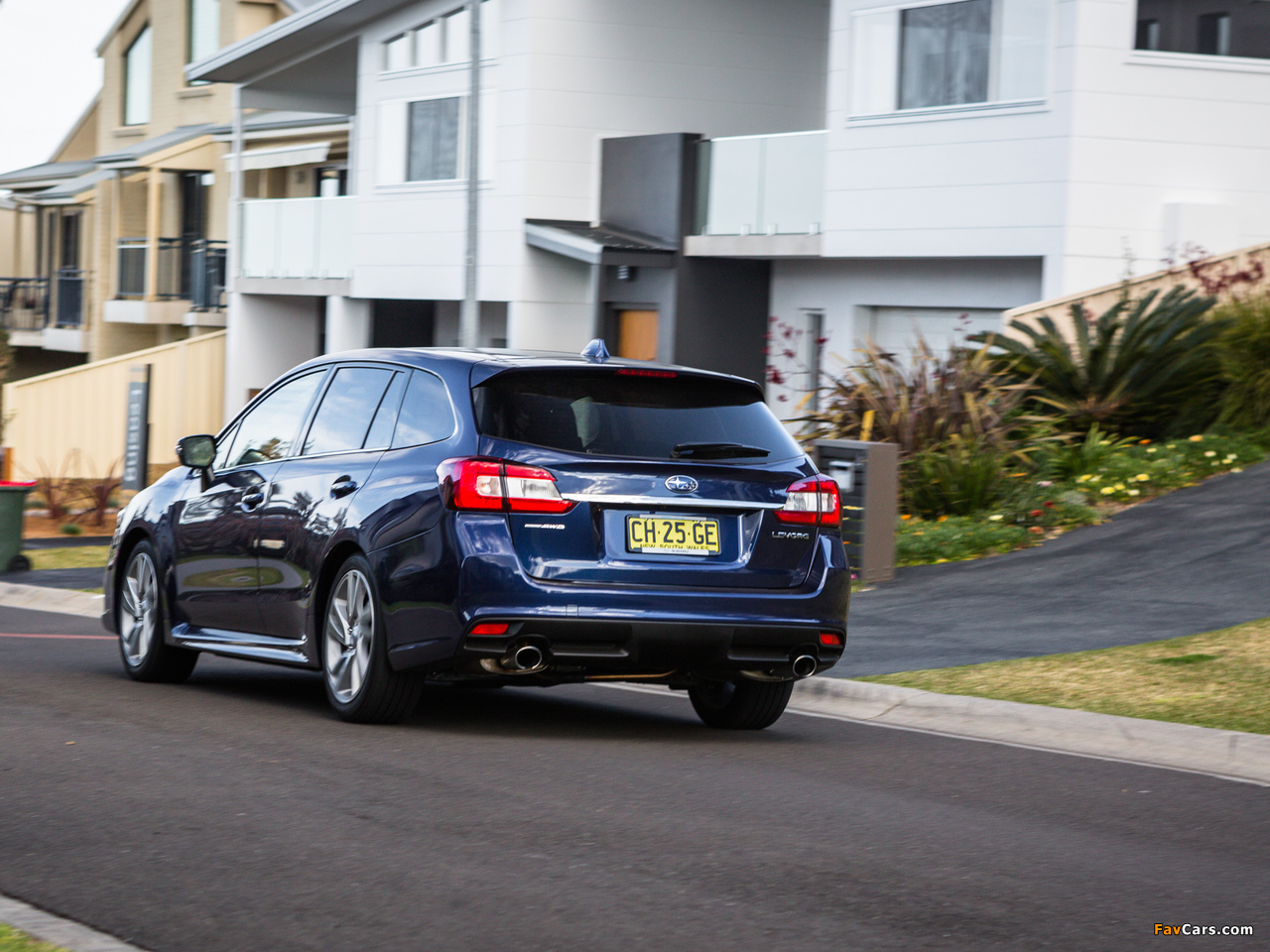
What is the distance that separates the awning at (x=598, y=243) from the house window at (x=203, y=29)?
15443mm

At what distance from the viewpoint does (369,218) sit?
98.6 ft

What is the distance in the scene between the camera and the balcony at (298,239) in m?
30.9

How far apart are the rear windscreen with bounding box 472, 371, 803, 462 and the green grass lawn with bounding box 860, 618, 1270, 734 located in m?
2.08

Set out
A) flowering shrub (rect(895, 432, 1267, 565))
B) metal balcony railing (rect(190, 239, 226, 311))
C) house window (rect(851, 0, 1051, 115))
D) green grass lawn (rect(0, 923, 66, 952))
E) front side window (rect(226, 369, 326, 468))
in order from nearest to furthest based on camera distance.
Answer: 1. green grass lawn (rect(0, 923, 66, 952))
2. front side window (rect(226, 369, 326, 468))
3. flowering shrub (rect(895, 432, 1267, 565))
4. house window (rect(851, 0, 1051, 115))
5. metal balcony railing (rect(190, 239, 226, 311))

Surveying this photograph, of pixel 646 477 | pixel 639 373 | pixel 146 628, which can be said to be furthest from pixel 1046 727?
pixel 146 628

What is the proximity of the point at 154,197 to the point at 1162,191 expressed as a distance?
22431mm

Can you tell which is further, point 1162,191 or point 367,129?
point 367,129

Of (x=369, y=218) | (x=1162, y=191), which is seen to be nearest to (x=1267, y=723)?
(x=1162, y=191)

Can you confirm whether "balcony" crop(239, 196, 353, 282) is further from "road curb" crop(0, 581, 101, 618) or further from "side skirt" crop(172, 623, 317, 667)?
"side skirt" crop(172, 623, 317, 667)

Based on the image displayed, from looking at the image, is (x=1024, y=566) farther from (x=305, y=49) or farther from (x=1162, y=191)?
(x=305, y=49)

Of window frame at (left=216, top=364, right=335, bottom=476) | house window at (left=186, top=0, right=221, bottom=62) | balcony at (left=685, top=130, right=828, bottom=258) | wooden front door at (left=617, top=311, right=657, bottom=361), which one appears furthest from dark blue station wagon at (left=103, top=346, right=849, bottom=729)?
house window at (left=186, top=0, right=221, bottom=62)

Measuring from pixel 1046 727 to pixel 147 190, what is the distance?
3481 centimetres

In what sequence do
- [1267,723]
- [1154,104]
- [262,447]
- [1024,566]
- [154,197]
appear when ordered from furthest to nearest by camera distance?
[154,197] → [1154,104] → [1024,566] → [262,447] → [1267,723]

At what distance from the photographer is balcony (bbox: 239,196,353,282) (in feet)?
101
